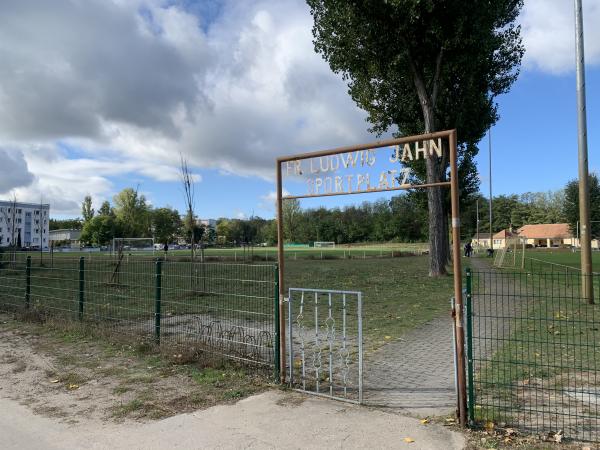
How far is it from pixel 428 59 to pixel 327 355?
16530mm

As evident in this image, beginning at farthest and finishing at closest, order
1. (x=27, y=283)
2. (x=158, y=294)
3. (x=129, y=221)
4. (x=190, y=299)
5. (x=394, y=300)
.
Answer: (x=129, y=221) < (x=394, y=300) < (x=190, y=299) < (x=27, y=283) < (x=158, y=294)

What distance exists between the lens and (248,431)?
4.29m

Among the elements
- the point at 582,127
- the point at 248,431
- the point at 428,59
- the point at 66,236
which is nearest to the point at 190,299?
the point at 248,431

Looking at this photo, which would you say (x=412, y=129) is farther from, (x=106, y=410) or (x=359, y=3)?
(x=106, y=410)

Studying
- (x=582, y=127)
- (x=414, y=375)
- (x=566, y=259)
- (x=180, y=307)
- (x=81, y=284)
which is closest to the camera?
(x=414, y=375)

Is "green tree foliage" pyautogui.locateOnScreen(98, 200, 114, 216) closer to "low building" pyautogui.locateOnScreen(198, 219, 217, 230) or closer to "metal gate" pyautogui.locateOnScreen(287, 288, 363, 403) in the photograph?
"low building" pyautogui.locateOnScreen(198, 219, 217, 230)

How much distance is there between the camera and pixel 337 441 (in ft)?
13.2

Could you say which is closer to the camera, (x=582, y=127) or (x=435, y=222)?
(x=582, y=127)

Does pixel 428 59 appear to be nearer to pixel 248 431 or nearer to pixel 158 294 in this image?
pixel 158 294

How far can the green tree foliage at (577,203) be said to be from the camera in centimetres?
7325

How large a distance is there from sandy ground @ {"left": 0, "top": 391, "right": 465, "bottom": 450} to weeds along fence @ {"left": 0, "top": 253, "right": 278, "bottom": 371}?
1131 millimetres

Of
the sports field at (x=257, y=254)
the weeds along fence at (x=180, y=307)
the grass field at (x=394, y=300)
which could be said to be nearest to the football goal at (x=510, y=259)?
the grass field at (x=394, y=300)

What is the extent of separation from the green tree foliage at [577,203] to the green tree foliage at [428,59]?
59.7 metres

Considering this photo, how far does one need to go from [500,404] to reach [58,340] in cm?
728
